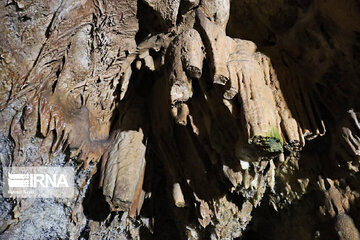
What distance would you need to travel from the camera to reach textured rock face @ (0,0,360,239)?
5.15 ft

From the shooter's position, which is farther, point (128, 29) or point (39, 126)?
point (128, 29)

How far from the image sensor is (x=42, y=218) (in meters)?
1.87

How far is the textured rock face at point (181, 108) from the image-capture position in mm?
1569

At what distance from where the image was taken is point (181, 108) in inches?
61.4

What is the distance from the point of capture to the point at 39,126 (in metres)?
1.70

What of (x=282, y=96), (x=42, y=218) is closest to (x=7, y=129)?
(x=42, y=218)

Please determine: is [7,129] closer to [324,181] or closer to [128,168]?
[128,168]

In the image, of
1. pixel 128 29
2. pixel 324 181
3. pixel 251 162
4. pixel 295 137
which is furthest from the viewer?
pixel 324 181

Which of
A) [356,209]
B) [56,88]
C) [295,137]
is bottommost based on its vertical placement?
[356,209]

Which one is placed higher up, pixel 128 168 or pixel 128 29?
pixel 128 29

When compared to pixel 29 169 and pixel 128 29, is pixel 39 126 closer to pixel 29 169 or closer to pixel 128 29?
pixel 29 169

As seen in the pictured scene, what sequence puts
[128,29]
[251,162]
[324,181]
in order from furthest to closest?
[324,181] → [128,29] → [251,162]

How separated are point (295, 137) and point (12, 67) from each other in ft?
4.87

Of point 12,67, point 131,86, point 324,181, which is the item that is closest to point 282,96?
point 324,181
